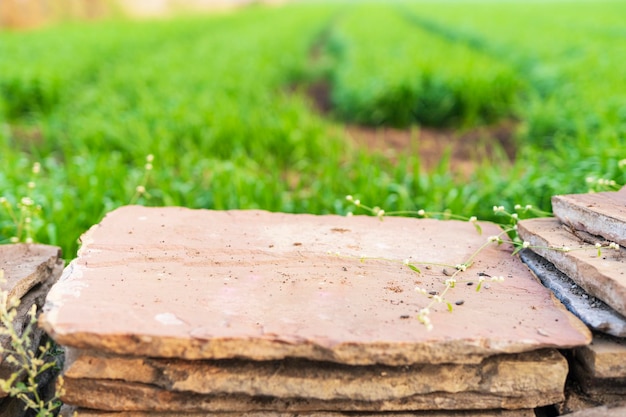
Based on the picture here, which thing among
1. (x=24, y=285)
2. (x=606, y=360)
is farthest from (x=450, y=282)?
(x=24, y=285)


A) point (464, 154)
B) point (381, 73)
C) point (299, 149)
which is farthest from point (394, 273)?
point (381, 73)

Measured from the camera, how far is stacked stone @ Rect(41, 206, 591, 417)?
1.70 meters

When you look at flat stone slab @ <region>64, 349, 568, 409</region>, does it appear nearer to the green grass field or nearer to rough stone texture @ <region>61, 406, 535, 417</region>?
rough stone texture @ <region>61, 406, 535, 417</region>

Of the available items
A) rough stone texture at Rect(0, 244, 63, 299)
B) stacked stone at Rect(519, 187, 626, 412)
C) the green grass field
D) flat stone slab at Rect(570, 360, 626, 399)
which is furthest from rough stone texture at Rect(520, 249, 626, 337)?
rough stone texture at Rect(0, 244, 63, 299)

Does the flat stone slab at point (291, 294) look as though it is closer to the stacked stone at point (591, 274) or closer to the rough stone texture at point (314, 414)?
the stacked stone at point (591, 274)

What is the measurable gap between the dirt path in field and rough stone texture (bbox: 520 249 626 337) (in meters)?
2.74

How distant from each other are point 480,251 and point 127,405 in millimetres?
1330

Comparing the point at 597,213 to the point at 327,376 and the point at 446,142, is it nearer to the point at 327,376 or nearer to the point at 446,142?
the point at 327,376

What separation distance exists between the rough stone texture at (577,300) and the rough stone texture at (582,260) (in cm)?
3

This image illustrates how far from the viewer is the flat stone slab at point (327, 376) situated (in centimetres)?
177

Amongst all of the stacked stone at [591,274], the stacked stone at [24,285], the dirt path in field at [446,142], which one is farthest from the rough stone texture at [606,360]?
the dirt path in field at [446,142]

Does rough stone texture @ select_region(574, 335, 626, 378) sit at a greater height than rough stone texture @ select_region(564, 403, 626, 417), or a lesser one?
greater

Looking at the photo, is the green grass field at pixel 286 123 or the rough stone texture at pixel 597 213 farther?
the green grass field at pixel 286 123

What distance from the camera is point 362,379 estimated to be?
5.87ft
